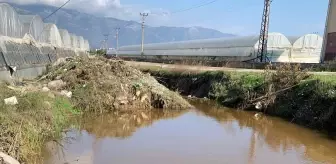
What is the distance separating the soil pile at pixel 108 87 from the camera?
50.1 ft

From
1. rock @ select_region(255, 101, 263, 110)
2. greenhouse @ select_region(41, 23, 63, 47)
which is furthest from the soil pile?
greenhouse @ select_region(41, 23, 63, 47)

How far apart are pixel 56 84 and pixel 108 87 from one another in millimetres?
2028

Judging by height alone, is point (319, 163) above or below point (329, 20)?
below

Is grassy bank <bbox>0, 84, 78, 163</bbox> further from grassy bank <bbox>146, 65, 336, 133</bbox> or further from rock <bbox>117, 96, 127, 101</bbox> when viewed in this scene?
grassy bank <bbox>146, 65, 336, 133</bbox>

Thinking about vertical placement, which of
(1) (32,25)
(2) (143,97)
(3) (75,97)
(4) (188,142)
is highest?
(1) (32,25)

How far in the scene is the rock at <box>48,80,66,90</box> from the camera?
1547 cm

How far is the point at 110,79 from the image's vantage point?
16.5m

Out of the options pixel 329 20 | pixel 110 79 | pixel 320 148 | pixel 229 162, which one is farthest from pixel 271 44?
pixel 229 162

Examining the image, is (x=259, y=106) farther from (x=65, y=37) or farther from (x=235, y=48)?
(x=65, y=37)

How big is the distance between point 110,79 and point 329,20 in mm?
22860

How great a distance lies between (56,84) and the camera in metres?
15.7

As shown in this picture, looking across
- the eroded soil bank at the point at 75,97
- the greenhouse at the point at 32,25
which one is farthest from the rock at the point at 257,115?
the greenhouse at the point at 32,25

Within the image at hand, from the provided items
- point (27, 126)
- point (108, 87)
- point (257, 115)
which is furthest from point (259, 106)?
point (27, 126)

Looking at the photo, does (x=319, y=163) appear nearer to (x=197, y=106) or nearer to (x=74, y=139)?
(x=74, y=139)
